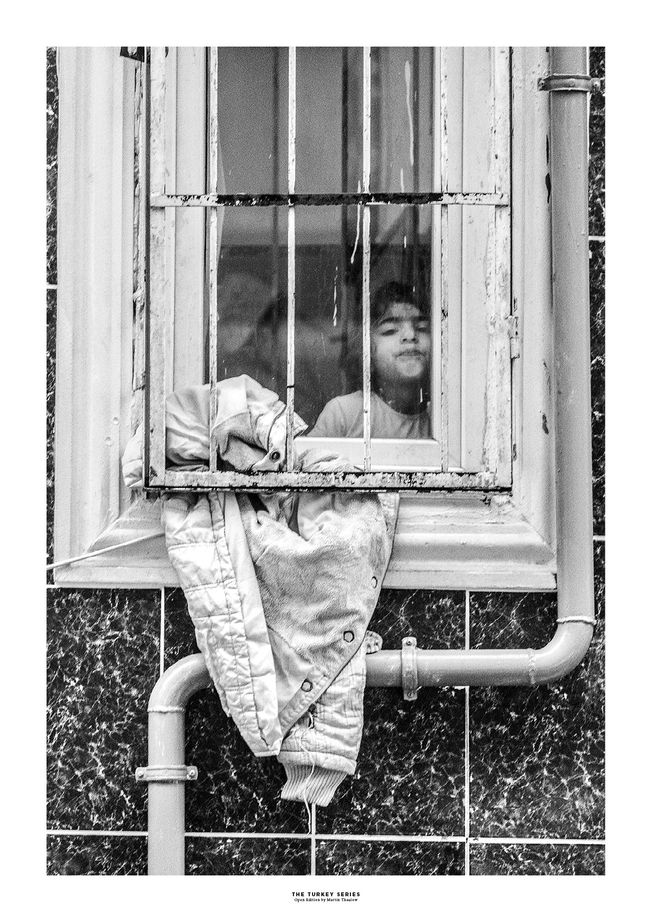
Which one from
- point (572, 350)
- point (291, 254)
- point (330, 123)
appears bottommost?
point (572, 350)

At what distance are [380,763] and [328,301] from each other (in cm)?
107

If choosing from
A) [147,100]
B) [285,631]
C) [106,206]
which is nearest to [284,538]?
[285,631]

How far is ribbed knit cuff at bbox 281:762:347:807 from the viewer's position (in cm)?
259

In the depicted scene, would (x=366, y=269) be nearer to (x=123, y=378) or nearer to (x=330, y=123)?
(x=330, y=123)

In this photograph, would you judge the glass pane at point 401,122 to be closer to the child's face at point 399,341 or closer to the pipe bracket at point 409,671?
the child's face at point 399,341

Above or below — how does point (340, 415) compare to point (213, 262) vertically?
below

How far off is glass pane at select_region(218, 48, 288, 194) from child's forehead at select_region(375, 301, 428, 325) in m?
0.38

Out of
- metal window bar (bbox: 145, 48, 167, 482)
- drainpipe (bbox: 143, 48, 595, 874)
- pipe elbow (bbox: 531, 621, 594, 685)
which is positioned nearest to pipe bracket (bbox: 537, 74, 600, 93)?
drainpipe (bbox: 143, 48, 595, 874)

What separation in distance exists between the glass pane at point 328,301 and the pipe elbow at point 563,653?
2.27 ft

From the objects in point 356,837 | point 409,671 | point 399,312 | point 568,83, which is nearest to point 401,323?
point 399,312

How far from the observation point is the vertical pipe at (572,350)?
2.63 meters

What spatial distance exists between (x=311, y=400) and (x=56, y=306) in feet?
2.05

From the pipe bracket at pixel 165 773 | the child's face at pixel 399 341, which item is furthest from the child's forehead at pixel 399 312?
the pipe bracket at pixel 165 773

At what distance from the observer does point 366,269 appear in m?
2.71
